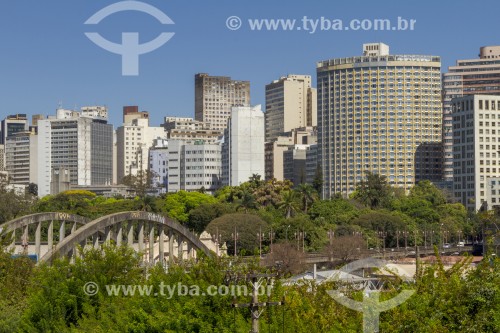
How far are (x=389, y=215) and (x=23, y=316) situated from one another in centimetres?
11533

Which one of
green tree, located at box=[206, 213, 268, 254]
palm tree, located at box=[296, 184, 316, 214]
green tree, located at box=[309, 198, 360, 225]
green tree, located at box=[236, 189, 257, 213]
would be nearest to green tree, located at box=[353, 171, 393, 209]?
palm tree, located at box=[296, 184, 316, 214]

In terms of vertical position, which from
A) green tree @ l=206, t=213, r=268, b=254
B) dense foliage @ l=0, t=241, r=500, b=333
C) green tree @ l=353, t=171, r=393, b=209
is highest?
green tree @ l=353, t=171, r=393, b=209

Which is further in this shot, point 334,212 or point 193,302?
point 334,212

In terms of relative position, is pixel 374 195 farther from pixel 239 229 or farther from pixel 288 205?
pixel 239 229

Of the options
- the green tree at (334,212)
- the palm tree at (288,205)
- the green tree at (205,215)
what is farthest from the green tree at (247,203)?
the green tree at (334,212)

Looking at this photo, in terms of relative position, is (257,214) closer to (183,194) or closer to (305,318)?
(183,194)

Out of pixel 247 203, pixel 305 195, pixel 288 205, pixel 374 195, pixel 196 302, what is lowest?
pixel 196 302

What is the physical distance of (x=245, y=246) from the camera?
14325 centimetres

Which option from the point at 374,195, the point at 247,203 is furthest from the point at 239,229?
the point at 374,195

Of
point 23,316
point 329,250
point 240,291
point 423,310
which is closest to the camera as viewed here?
point 423,310

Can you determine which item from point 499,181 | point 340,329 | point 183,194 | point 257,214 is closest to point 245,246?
point 257,214

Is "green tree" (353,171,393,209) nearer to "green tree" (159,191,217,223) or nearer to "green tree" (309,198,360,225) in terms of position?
"green tree" (309,198,360,225)

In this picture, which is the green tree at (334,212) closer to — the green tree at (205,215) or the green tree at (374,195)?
the green tree at (205,215)

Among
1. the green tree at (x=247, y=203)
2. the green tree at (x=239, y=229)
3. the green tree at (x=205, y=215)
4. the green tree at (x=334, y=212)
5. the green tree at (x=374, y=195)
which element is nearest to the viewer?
the green tree at (x=239, y=229)
